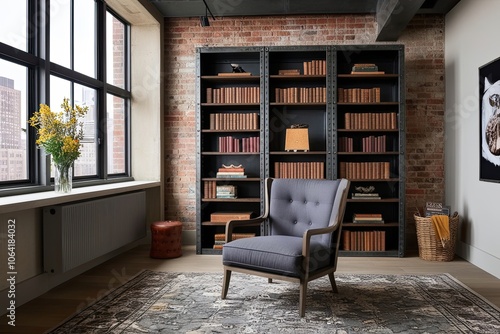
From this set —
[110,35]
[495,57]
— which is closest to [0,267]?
[110,35]

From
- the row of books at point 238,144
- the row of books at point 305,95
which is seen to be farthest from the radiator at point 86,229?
the row of books at point 305,95

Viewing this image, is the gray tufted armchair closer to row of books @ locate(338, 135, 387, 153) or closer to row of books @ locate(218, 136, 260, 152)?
row of books @ locate(218, 136, 260, 152)

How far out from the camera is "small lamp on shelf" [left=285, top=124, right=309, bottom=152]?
5160 mm

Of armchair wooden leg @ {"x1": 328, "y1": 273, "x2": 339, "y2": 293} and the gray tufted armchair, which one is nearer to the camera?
the gray tufted armchair

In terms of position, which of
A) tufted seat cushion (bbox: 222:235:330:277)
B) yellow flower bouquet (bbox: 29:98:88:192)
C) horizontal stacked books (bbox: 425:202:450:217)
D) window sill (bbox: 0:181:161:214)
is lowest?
tufted seat cushion (bbox: 222:235:330:277)

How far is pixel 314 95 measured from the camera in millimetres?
5328

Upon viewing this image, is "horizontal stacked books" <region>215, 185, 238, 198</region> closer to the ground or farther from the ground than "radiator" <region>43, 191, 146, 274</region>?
farther from the ground

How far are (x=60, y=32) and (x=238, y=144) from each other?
7.79 feet

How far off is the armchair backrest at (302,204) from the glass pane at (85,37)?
97.1 inches

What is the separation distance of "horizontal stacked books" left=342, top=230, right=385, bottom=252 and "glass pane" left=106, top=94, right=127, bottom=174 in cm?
308

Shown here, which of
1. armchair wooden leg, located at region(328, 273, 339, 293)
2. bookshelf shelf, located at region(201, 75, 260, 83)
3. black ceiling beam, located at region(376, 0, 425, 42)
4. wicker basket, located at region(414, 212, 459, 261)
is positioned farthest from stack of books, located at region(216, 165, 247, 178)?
black ceiling beam, located at region(376, 0, 425, 42)

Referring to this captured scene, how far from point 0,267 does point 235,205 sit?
313 centimetres

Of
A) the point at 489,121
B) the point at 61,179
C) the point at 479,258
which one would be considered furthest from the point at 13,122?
the point at 479,258

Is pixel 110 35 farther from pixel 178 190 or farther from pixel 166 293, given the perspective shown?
pixel 166 293
